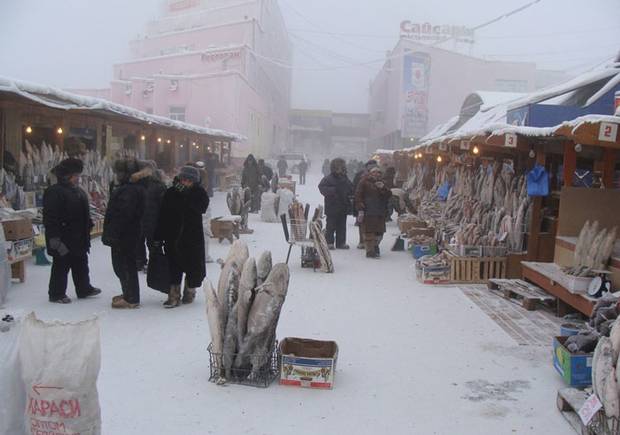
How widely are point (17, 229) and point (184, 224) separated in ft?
8.93

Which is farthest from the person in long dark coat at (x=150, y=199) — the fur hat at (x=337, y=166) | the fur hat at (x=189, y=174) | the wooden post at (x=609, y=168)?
the wooden post at (x=609, y=168)

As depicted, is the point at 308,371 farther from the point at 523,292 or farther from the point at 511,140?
the point at 511,140

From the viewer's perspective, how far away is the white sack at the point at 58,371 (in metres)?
2.79

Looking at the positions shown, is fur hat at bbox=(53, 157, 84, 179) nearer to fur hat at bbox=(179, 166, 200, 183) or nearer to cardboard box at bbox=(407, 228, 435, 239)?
fur hat at bbox=(179, 166, 200, 183)

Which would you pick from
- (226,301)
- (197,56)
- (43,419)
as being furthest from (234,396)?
(197,56)

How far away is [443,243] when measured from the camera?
1020cm

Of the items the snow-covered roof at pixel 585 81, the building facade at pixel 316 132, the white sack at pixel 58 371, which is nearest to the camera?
the white sack at pixel 58 371

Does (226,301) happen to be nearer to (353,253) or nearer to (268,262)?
(268,262)

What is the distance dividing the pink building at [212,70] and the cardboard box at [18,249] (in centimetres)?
2416

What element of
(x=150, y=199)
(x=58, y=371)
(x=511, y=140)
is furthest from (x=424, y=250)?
(x=58, y=371)

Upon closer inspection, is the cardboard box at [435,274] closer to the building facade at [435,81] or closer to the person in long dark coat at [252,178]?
the person in long dark coat at [252,178]

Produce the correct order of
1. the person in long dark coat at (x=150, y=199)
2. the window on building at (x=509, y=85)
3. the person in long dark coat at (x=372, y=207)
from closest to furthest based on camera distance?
the person in long dark coat at (x=150, y=199), the person in long dark coat at (x=372, y=207), the window on building at (x=509, y=85)

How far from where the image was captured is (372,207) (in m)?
10.5

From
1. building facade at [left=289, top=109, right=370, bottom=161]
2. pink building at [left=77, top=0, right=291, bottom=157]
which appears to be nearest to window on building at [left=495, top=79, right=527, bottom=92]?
pink building at [left=77, top=0, right=291, bottom=157]
